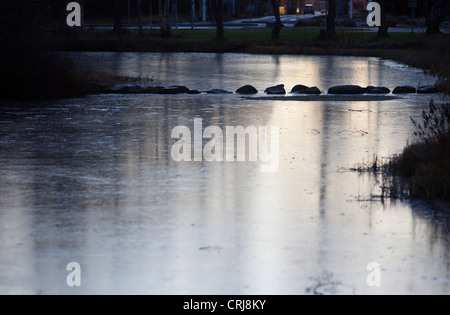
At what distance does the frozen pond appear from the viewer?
7430 millimetres

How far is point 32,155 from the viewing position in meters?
14.0

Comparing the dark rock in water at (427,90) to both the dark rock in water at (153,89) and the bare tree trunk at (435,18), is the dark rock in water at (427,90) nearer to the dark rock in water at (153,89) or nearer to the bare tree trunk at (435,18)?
Result: the dark rock in water at (153,89)

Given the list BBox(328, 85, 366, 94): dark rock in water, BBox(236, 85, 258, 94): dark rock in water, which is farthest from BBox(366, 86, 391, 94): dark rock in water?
BBox(236, 85, 258, 94): dark rock in water

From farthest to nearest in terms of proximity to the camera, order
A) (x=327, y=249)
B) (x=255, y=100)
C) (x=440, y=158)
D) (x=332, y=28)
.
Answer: (x=332, y=28)
(x=255, y=100)
(x=440, y=158)
(x=327, y=249)

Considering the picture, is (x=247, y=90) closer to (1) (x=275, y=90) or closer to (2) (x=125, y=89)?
(1) (x=275, y=90)

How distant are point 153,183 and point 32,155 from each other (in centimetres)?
331

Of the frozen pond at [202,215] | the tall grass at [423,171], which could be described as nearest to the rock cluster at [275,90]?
the frozen pond at [202,215]

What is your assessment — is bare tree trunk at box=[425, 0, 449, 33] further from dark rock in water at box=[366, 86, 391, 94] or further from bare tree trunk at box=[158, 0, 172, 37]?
dark rock in water at box=[366, 86, 391, 94]

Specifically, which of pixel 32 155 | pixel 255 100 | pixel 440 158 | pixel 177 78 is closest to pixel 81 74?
pixel 177 78

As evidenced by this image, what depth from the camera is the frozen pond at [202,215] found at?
743 cm

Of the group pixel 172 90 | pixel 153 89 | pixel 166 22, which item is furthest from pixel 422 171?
pixel 166 22

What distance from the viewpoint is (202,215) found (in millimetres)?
9797
